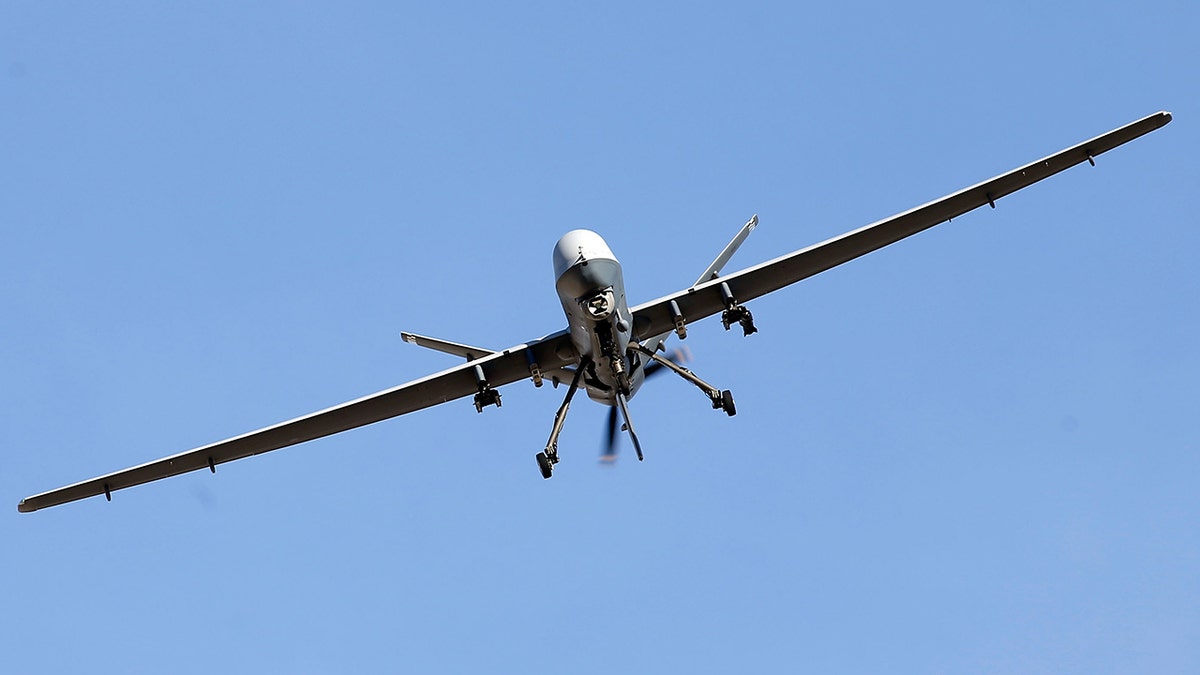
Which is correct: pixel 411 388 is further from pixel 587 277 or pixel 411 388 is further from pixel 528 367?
pixel 587 277

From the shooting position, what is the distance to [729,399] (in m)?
35.4

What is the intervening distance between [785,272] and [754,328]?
1.94 metres

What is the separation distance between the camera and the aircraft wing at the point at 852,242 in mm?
37094

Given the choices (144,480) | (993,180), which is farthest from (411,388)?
(993,180)

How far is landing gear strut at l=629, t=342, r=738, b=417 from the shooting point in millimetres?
35406

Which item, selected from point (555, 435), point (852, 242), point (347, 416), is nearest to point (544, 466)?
point (555, 435)

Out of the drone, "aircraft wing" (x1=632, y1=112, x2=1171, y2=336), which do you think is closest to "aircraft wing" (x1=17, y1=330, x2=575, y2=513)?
the drone

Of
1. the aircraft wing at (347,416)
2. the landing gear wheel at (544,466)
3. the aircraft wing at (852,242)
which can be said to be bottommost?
the landing gear wheel at (544,466)

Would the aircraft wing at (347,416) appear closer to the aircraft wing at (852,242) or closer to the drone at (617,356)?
the drone at (617,356)

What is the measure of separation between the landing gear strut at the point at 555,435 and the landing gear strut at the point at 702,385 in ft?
4.91

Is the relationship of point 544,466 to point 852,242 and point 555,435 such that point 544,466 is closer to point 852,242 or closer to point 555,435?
point 555,435

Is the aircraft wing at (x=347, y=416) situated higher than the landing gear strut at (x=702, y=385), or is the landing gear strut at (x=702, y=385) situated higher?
the aircraft wing at (x=347, y=416)

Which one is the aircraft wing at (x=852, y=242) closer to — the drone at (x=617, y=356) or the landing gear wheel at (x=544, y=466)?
the drone at (x=617, y=356)

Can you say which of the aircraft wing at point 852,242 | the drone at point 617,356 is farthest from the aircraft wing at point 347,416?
the aircraft wing at point 852,242
